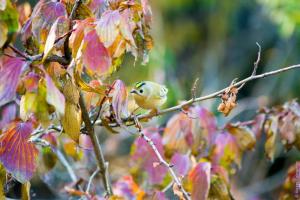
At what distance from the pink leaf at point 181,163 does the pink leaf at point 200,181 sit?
0.32ft

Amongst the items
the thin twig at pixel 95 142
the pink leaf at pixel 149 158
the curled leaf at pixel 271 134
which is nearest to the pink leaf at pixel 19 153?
the thin twig at pixel 95 142

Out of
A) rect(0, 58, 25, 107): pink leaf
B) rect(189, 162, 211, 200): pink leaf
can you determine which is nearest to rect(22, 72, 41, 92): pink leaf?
rect(0, 58, 25, 107): pink leaf

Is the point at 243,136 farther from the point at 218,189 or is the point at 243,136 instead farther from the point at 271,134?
the point at 218,189

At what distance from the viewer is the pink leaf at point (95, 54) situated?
812 mm

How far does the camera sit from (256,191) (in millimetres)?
2936

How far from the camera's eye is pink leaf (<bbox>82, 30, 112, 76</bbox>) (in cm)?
81

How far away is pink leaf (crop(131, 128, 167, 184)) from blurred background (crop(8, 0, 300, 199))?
140 centimetres

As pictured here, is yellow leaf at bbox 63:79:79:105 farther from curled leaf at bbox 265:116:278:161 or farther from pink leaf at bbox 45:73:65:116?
curled leaf at bbox 265:116:278:161

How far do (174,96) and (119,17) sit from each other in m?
2.14

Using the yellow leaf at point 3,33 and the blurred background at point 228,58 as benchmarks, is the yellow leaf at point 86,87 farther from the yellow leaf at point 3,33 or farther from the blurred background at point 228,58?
the blurred background at point 228,58

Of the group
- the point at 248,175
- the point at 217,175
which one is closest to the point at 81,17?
the point at 217,175

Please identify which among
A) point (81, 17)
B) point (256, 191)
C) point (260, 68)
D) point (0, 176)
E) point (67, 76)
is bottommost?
point (0, 176)

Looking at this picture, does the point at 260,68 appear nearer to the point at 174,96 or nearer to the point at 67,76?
the point at 174,96

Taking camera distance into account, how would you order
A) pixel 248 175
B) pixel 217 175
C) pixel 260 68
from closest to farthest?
pixel 217 175 → pixel 248 175 → pixel 260 68
